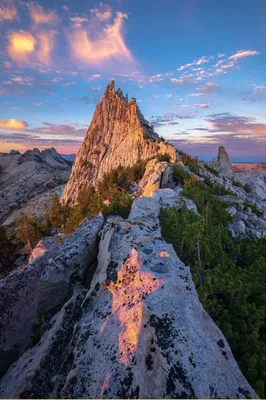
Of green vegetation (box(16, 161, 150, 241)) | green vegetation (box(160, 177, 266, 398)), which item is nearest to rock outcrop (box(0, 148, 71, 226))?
green vegetation (box(16, 161, 150, 241))

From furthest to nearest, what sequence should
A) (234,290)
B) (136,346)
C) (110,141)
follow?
1. (110,141)
2. (234,290)
3. (136,346)

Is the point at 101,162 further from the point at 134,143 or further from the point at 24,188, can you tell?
the point at 24,188

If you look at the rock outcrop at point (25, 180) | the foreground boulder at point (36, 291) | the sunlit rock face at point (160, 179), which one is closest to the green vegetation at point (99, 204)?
the sunlit rock face at point (160, 179)

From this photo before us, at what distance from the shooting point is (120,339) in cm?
326

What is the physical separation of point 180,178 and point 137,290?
14078 millimetres

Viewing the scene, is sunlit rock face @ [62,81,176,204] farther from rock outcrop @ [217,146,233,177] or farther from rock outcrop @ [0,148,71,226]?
rock outcrop @ [0,148,71,226]

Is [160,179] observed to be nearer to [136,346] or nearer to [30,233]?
[136,346]

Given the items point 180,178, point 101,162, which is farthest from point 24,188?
point 180,178

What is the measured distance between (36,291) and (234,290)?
5.10m

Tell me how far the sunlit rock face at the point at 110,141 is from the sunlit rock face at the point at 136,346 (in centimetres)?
2942

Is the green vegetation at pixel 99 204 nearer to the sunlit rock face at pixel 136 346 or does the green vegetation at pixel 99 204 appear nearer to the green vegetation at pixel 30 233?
the green vegetation at pixel 30 233

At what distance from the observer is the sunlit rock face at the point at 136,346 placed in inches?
109

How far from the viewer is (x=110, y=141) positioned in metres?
44.7

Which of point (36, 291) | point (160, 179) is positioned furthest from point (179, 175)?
point (36, 291)
